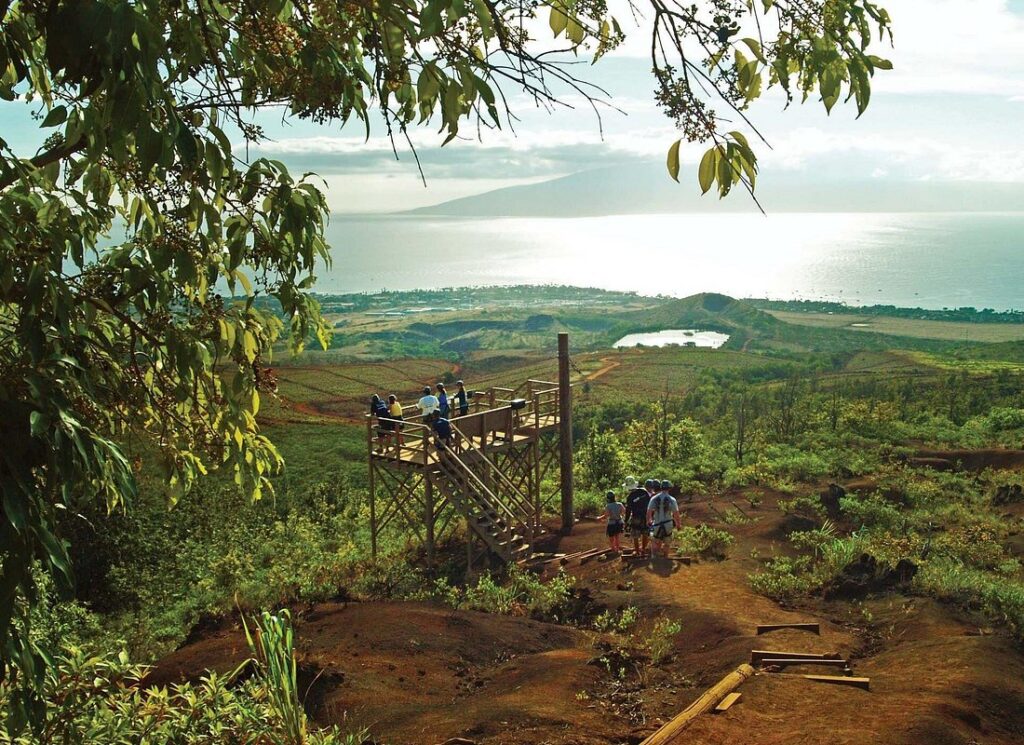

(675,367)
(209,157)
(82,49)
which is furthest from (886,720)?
(675,367)

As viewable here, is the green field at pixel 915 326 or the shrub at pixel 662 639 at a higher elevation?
the green field at pixel 915 326

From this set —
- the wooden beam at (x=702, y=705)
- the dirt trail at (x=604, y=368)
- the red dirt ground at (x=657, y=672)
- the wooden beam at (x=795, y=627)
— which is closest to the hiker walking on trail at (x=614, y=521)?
the red dirt ground at (x=657, y=672)

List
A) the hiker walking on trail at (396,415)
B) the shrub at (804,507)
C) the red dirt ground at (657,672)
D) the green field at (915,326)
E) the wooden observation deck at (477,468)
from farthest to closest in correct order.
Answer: the green field at (915,326) → the shrub at (804,507) → the hiker walking on trail at (396,415) → the wooden observation deck at (477,468) → the red dirt ground at (657,672)

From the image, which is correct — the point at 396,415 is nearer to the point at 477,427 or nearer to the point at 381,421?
the point at 381,421

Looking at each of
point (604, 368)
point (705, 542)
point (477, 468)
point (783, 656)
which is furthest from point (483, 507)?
point (604, 368)

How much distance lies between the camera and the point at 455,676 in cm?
933

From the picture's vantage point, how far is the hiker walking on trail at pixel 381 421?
16.0 meters

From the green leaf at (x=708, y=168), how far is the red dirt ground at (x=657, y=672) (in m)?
4.90

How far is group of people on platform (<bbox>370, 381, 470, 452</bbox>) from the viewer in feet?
49.9

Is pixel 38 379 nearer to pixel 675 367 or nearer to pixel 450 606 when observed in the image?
pixel 450 606

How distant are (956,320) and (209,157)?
291 feet

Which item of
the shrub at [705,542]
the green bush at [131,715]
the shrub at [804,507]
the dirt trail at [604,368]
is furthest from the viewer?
the dirt trail at [604,368]

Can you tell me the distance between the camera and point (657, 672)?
9.05 meters

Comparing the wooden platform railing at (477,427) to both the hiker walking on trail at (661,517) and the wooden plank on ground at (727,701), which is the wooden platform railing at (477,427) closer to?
the hiker walking on trail at (661,517)
